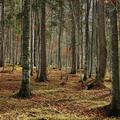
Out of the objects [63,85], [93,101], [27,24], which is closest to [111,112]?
[93,101]

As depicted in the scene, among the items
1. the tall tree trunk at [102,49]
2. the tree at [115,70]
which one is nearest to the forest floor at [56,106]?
the tree at [115,70]

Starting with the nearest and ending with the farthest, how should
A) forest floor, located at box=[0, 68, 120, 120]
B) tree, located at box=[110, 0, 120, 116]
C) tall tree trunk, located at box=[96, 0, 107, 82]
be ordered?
forest floor, located at box=[0, 68, 120, 120], tree, located at box=[110, 0, 120, 116], tall tree trunk, located at box=[96, 0, 107, 82]

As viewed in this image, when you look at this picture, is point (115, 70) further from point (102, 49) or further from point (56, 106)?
point (102, 49)

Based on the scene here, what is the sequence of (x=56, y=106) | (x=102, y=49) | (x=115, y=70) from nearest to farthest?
(x=115, y=70), (x=56, y=106), (x=102, y=49)

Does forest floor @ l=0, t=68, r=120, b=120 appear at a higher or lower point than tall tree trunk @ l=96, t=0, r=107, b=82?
lower

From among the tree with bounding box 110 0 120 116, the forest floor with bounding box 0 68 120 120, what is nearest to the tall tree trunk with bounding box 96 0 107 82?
the forest floor with bounding box 0 68 120 120

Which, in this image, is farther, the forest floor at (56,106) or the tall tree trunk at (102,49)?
the tall tree trunk at (102,49)

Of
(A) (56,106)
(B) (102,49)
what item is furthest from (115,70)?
(B) (102,49)

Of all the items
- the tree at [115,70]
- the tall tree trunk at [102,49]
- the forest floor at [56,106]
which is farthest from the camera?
the tall tree trunk at [102,49]

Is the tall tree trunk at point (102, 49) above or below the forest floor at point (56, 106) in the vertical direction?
above

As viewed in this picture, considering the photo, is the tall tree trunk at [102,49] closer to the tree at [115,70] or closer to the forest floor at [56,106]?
the forest floor at [56,106]

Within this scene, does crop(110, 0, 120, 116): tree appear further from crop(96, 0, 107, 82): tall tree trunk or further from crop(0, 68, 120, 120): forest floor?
crop(96, 0, 107, 82): tall tree trunk

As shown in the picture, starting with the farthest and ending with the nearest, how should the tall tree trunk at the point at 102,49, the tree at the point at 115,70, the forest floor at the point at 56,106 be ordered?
the tall tree trunk at the point at 102,49 → the tree at the point at 115,70 → the forest floor at the point at 56,106

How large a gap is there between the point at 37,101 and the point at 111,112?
4.27 meters
